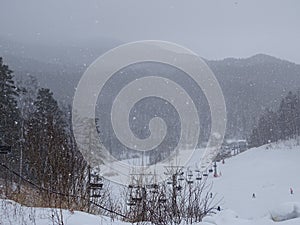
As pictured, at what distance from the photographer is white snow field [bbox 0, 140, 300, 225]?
619cm

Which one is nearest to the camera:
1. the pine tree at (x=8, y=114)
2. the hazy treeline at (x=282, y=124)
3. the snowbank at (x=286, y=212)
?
the snowbank at (x=286, y=212)

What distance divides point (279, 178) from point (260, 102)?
90.8 meters

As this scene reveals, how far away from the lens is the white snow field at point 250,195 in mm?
6188

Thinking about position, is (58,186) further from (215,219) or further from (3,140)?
(3,140)

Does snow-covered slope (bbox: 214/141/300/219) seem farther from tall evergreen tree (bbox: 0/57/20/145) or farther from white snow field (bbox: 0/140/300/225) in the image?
tall evergreen tree (bbox: 0/57/20/145)

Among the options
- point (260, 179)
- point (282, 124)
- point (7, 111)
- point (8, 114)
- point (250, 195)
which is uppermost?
point (282, 124)

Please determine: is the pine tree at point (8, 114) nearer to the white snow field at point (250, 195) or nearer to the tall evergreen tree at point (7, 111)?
the tall evergreen tree at point (7, 111)

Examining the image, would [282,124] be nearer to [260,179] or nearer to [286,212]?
[260,179]

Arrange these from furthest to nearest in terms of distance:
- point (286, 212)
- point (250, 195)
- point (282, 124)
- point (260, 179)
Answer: point (282, 124) < point (260, 179) < point (250, 195) < point (286, 212)

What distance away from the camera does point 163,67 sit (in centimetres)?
10225

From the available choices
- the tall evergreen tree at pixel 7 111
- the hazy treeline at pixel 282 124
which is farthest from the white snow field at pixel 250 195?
the tall evergreen tree at pixel 7 111

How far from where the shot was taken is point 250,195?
1395 inches

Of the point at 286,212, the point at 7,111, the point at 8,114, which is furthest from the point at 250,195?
the point at 286,212

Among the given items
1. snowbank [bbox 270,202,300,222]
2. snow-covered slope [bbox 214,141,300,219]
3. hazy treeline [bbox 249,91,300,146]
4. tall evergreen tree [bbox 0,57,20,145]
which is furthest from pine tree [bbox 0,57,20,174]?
hazy treeline [bbox 249,91,300,146]
